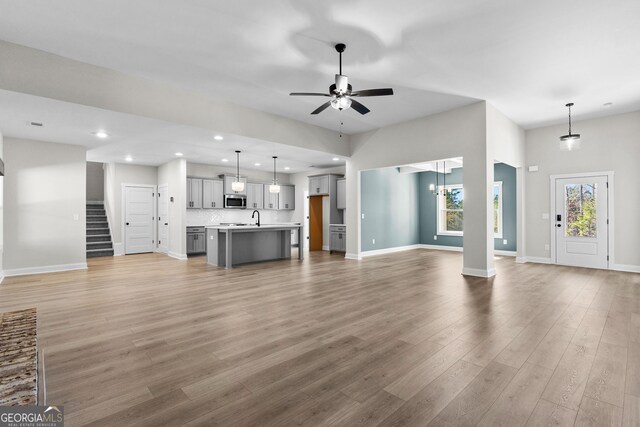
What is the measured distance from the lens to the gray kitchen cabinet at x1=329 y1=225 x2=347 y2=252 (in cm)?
938

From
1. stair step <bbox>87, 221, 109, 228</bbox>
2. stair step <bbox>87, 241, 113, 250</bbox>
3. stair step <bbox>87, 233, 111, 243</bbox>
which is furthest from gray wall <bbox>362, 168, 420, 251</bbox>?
stair step <bbox>87, 221, 109, 228</bbox>

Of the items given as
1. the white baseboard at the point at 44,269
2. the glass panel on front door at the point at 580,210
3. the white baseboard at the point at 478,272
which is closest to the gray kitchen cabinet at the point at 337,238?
the white baseboard at the point at 478,272

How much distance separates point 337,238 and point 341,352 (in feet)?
22.8

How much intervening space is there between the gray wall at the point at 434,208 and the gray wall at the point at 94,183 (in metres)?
11.8

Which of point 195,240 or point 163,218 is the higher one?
point 163,218

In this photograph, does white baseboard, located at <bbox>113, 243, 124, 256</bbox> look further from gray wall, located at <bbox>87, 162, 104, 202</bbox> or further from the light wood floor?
the light wood floor

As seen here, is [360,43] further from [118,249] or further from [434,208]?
[118,249]

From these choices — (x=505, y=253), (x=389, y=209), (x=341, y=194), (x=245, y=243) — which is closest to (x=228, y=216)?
(x=245, y=243)

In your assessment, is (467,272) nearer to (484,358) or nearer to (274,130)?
(484,358)

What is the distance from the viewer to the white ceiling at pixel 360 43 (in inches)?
120

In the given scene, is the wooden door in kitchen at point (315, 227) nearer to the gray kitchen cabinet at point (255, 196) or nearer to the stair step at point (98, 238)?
the gray kitchen cabinet at point (255, 196)

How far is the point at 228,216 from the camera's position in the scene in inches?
411

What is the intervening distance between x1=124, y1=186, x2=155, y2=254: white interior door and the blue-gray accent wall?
6697mm

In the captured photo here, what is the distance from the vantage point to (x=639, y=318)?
3.43m
